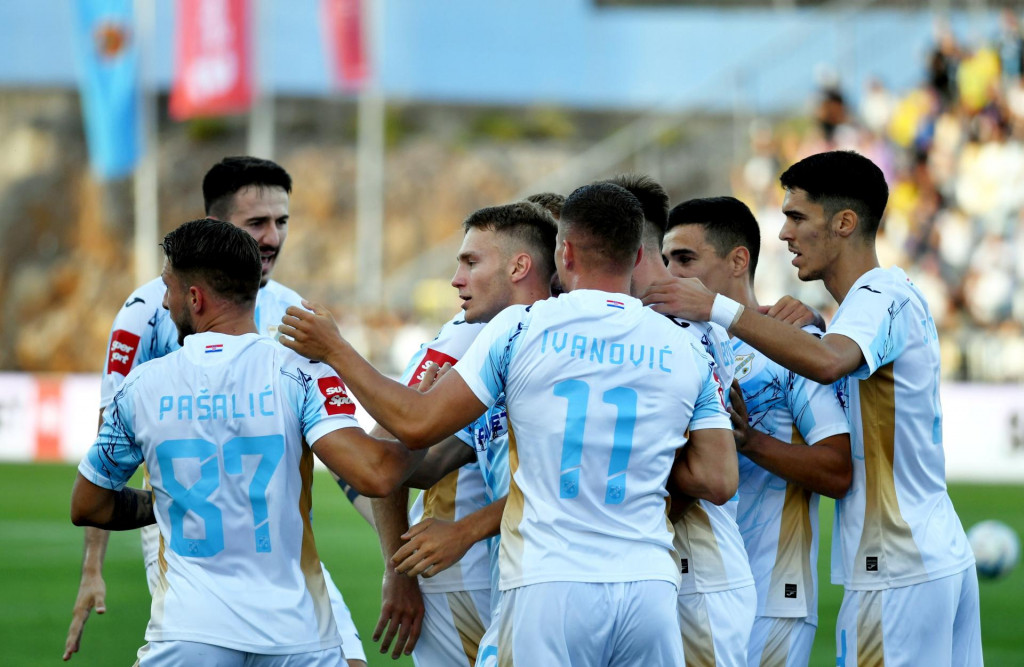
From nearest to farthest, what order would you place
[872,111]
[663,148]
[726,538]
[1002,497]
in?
1. [726,538]
2. [1002,497]
3. [872,111]
4. [663,148]

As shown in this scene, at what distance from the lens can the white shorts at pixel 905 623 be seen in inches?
185

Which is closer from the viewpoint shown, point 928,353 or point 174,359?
point 174,359

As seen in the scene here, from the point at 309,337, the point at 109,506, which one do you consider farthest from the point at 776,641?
the point at 109,506

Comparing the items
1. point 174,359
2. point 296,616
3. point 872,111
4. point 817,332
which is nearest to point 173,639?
point 296,616

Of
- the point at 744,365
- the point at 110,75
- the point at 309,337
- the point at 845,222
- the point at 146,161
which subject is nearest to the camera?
the point at 309,337

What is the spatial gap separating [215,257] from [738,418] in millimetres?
2085

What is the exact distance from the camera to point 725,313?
14.8ft

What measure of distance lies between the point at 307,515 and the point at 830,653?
5.37m

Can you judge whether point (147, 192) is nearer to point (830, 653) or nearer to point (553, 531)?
point (830, 653)

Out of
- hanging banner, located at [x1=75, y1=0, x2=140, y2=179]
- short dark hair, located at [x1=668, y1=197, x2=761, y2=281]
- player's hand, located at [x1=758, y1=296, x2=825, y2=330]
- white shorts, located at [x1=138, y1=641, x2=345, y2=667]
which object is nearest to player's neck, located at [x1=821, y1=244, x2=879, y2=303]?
player's hand, located at [x1=758, y1=296, x2=825, y2=330]

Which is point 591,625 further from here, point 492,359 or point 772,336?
point 772,336

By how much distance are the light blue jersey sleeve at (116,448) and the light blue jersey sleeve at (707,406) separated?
1.96 metres

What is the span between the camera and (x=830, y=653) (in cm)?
851

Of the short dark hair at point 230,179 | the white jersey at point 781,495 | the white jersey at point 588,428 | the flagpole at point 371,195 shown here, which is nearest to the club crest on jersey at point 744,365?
the white jersey at point 781,495
